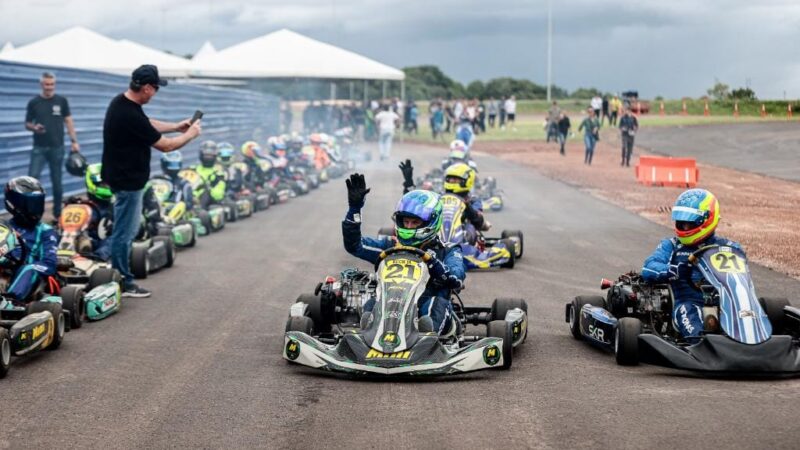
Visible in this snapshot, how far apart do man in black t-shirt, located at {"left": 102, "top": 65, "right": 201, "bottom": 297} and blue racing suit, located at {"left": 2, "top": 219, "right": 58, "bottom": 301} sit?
143 cm

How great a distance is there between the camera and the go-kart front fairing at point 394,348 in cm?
724

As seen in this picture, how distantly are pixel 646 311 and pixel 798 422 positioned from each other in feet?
8.00

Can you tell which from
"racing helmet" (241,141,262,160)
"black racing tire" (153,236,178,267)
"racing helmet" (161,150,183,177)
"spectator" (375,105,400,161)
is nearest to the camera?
"black racing tire" (153,236,178,267)

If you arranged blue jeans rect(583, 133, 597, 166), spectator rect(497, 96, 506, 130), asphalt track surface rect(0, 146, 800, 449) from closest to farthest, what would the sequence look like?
asphalt track surface rect(0, 146, 800, 449)
blue jeans rect(583, 133, 597, 166)
spectator rect(497, 96, 506, 130)

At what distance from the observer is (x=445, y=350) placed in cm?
736

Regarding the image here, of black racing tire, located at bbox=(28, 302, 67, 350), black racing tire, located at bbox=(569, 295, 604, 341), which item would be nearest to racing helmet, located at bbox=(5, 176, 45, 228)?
black racing tire, located at bbox=(28, 302, 67, 350)

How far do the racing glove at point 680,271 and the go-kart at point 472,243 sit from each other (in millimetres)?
4232

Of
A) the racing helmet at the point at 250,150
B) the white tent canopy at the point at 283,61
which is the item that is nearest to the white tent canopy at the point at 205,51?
the white tent canopy at the point at 283,61

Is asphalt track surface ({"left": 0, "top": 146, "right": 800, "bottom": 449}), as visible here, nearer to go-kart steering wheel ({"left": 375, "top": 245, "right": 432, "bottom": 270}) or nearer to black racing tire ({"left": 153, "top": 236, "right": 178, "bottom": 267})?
go-kart steering wheel ({"left": 375, "top": 245, "right": 432, "bottom": 270})

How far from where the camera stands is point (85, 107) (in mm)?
21688

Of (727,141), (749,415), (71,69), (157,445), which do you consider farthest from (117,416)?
(727,141)

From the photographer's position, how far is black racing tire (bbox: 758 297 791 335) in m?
8.38

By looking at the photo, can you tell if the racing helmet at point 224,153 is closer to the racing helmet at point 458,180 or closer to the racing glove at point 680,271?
the racing helmet at point 458,180

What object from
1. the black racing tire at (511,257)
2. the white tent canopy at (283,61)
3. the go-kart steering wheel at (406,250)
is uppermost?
the white tent canopy at (283,61)
